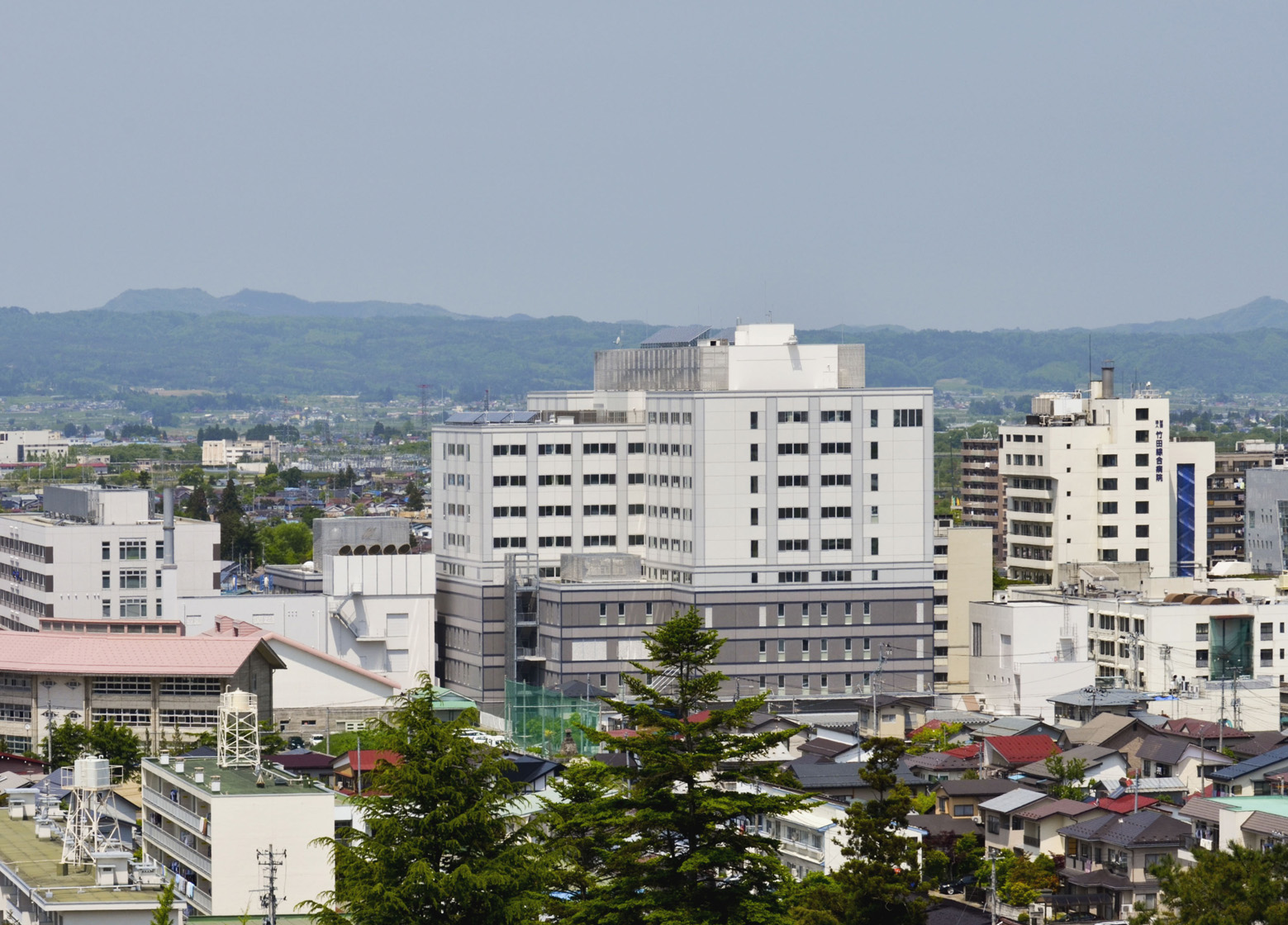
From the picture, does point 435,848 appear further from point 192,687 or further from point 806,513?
point 806,513

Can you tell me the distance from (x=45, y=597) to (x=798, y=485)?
3619cm

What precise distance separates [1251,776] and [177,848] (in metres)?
33.4

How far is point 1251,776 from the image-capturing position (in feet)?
224

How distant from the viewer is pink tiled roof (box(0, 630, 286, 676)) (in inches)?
3191

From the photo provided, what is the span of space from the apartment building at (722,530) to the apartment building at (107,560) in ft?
45.2

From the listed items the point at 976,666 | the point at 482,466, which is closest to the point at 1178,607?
the point at 976,666

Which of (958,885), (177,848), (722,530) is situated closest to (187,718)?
(722,530)

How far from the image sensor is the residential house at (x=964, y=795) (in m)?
69.8

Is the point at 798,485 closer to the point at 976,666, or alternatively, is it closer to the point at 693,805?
the point at 976,666

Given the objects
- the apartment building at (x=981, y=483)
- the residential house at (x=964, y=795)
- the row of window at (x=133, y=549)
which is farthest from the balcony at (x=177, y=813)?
the apartment building at (x=981, y=483)

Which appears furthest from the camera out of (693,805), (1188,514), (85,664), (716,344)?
(1188,514)

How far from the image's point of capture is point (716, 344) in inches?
3976

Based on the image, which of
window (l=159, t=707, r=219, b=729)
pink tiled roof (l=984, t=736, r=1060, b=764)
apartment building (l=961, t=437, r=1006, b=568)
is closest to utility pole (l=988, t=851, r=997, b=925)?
pink tiled roof (l=984, t=736, r=1060, b=764)

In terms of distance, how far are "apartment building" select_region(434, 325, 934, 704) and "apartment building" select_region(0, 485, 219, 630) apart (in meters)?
13.8
